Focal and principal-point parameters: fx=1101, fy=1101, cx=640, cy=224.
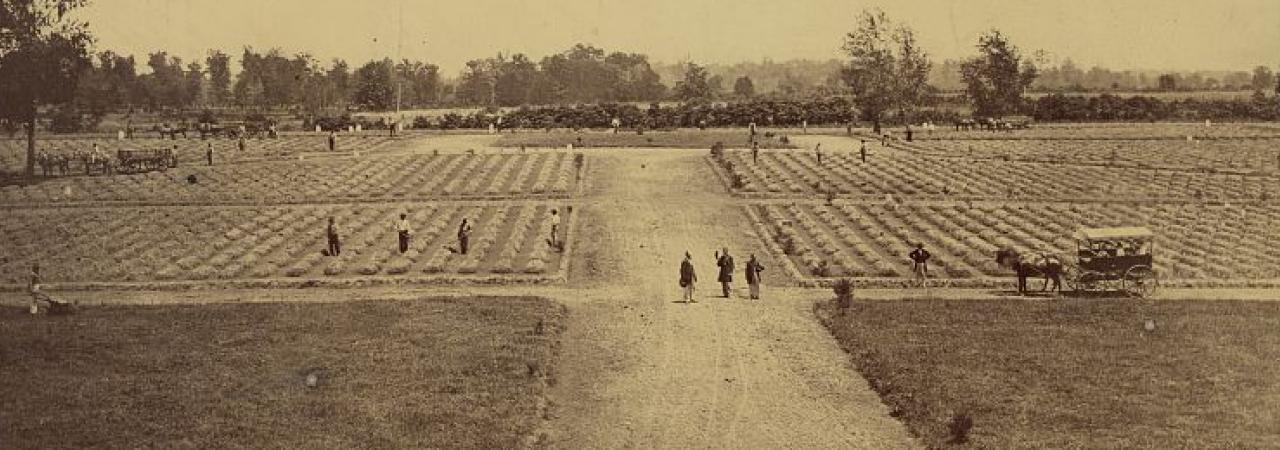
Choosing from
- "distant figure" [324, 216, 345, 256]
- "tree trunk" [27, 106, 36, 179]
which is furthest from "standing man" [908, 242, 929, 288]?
"tree trunk" [27, 106, 36, 179]

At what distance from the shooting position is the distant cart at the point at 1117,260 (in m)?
31.4

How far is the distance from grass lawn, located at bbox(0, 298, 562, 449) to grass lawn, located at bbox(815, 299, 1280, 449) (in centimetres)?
788

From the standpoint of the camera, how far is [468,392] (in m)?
21.9

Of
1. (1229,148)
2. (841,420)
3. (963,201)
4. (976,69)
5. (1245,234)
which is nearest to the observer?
(841,420)

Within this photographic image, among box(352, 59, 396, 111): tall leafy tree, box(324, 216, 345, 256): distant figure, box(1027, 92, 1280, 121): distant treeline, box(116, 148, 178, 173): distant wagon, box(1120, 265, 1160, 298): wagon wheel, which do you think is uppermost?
box(352, 59, 396, 111): tall leafy tree

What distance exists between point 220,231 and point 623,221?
15.5m

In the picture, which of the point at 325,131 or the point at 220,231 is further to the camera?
the point at 325,131

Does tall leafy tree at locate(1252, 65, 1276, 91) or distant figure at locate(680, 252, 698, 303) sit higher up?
tall leafy tree at locate(1252, 65, 1276, 91)

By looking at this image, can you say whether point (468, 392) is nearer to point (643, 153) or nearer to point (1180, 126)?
point (643, 153)

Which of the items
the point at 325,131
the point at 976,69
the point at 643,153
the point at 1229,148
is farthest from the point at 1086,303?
the point at 976,69

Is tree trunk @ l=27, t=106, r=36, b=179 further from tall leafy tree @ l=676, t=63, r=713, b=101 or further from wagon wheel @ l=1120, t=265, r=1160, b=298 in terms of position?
tall leafy tree @ l=676, t=63, r=713, b=101

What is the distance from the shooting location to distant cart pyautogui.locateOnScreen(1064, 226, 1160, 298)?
1235 inches

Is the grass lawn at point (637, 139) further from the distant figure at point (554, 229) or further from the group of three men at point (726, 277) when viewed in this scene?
the group of three men at point (726, 277)

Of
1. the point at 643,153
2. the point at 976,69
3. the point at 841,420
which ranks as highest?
the point at 976,69
